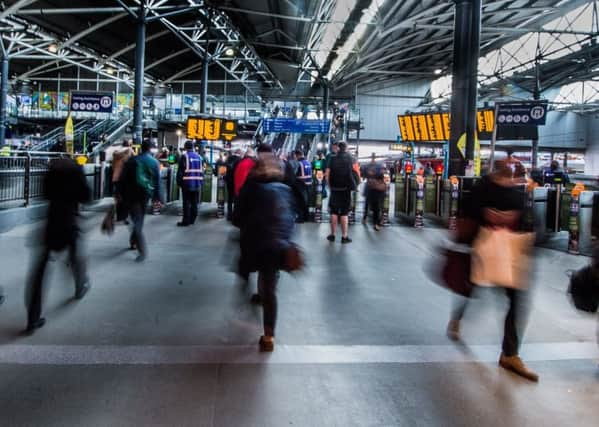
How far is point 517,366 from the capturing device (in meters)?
3.86

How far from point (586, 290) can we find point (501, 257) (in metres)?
0.70

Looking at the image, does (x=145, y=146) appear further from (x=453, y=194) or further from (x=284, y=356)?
(x=453, y=194)

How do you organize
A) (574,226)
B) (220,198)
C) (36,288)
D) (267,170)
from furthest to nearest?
(220,198)
(574,226)
(36,288)
(267,170)

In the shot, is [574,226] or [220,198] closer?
[574,226]

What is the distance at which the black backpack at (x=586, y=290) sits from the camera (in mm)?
3807

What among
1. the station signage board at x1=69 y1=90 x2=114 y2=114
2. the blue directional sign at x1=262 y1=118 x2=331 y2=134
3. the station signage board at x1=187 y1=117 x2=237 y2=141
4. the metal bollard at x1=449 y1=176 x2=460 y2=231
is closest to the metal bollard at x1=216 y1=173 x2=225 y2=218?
the station signage board at x1=187 y1=117 x2=237 y2=141

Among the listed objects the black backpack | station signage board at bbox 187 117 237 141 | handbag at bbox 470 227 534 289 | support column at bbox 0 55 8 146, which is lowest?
the black backpack

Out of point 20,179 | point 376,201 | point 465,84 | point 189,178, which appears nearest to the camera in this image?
point 20,179

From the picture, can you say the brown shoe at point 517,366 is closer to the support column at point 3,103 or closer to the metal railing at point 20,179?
the metal railing at point 20,179

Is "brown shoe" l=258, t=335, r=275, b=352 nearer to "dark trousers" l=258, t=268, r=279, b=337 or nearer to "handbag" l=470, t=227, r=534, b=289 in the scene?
"dark trousers" l=258, t=268, r=279, b=337

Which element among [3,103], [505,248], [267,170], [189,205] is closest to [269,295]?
[267,170]

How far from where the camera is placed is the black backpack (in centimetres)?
381

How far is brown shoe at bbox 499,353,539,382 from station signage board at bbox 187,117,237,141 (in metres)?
15.8

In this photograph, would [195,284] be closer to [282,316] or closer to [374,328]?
[282,316]
